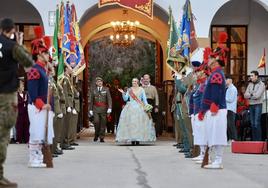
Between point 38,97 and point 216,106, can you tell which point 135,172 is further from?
point 38,97

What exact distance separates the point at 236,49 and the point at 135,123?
25.3ft

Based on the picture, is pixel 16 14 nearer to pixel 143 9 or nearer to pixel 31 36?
pixel 31 36

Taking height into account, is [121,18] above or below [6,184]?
above

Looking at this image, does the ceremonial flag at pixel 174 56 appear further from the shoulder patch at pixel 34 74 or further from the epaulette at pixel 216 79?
the shoulder patch at pixel 34 74

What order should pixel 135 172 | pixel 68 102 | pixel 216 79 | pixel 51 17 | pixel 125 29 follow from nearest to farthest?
pixel 135 172
pixel 216 79
pixel 68 102
pixel 51 17
pixel 125 29

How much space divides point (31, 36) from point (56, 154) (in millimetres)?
10745

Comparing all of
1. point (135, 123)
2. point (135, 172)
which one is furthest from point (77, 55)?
point (135, 172)

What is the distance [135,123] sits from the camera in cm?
1830

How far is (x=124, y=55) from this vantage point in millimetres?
59125

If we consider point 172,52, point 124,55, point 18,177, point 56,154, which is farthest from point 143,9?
point 124,55

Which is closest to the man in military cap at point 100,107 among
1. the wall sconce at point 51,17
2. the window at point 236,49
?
the wall sconce at point 51,17

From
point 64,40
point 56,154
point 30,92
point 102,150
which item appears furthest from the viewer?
point 64,40

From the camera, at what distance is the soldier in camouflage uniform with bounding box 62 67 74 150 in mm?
15539

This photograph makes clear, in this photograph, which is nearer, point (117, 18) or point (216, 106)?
point (216, 106)
